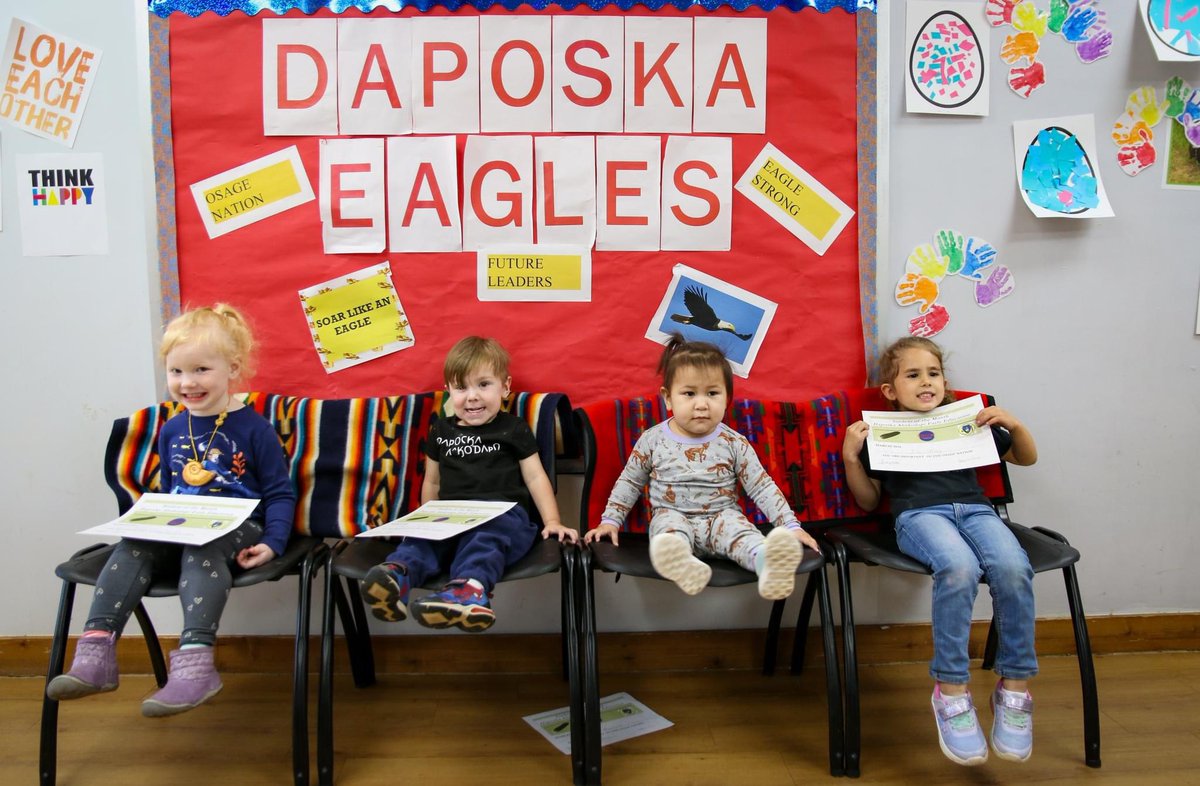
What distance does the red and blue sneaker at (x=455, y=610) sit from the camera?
Result: 5.11 ft

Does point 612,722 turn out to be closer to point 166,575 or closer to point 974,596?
point 974,596

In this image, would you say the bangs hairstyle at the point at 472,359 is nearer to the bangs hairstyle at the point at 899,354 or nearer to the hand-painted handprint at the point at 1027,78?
the bangs hairstyle at the point at 899,354

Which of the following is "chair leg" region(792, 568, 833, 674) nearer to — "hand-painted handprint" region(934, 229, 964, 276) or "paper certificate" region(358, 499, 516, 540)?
"paper certificate" region(358, 499, 516, 540)

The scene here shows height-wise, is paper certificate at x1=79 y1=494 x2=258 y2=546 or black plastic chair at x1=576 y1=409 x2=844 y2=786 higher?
paper certificate at x1=79 y1=494 x2=258 y2=546

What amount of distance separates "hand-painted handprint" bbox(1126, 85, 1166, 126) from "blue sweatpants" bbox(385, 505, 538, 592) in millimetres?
2014

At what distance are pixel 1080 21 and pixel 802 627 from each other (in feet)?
6.01

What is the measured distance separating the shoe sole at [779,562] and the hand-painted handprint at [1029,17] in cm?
158

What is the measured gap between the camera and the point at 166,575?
1.74 m

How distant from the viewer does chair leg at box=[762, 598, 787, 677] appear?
2178 mm

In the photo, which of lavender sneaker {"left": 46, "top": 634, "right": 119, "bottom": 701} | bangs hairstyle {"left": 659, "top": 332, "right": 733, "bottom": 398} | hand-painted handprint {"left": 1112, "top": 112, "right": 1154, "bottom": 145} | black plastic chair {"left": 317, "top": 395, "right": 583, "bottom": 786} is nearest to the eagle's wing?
bangs hairstyle {"left": 659, "top": 332, "right": 733, "bottom": 398}

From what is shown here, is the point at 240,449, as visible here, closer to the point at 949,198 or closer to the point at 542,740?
the point at 542,740

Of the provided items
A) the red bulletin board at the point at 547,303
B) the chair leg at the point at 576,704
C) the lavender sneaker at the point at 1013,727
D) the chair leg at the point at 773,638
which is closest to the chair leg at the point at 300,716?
the chair leg at the point at 576,704

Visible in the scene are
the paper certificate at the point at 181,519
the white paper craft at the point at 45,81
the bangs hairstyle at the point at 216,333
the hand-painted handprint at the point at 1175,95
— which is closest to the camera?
the paper certificate at the point at 181,519

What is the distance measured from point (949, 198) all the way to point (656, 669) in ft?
5.15
